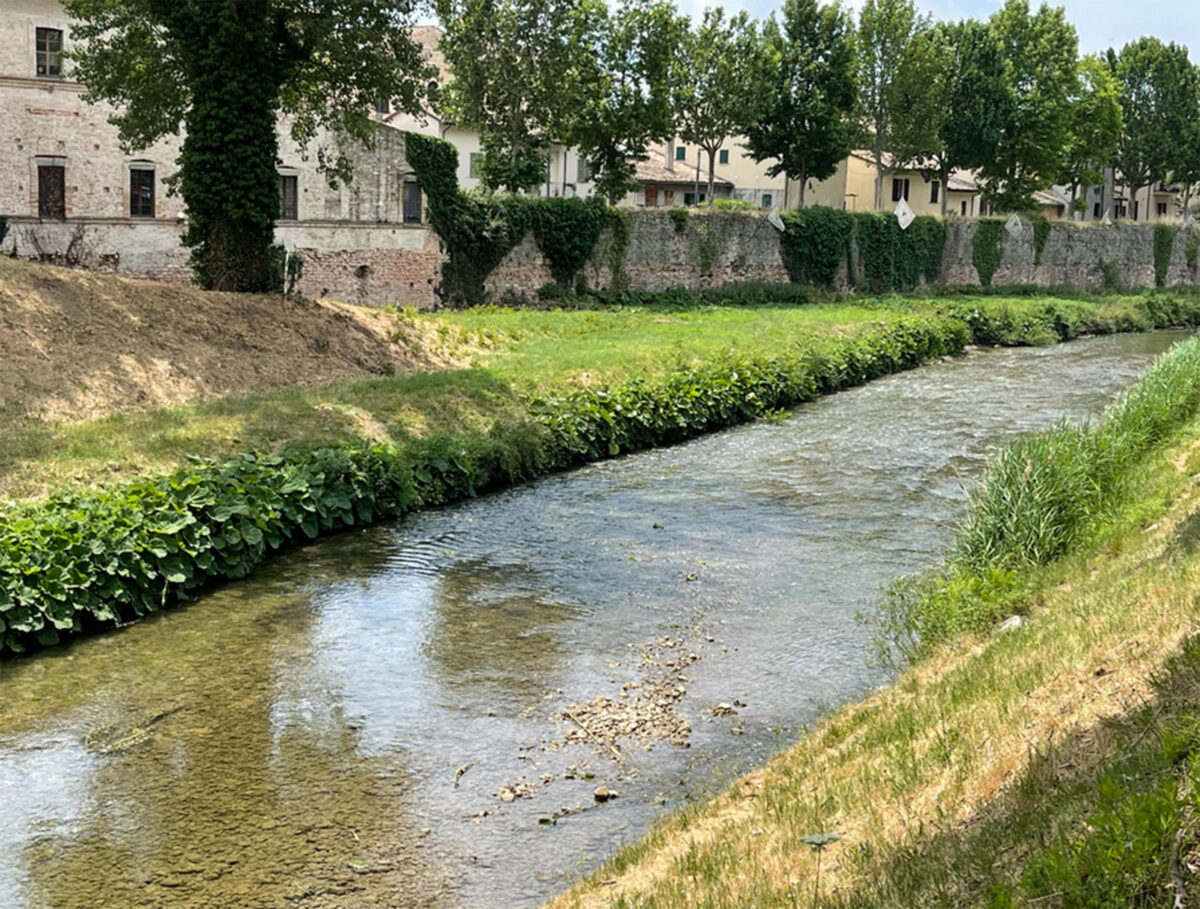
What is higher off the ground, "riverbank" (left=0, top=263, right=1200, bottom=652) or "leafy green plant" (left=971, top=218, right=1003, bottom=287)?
"leafy green plant" (left=971, top=218, right=1003, bottom=287)

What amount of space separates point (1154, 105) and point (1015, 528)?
6808 cm

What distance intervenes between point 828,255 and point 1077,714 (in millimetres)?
43580

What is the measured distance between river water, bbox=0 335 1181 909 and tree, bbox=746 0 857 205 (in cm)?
4003

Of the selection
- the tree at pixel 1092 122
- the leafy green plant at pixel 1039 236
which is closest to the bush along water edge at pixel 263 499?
the leafy green plant at pixel 1039 236

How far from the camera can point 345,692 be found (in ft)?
30.9

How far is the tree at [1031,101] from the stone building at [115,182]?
112 feet

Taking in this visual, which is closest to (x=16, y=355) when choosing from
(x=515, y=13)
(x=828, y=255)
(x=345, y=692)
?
(x=345, y=692)

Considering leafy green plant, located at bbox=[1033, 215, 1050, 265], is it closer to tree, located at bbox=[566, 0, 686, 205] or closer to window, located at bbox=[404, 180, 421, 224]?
tree, located at bbox=[566, 0, 686, 205]

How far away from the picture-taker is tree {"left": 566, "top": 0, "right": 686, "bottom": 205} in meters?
47.7

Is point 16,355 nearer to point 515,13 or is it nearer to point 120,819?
point 120,819

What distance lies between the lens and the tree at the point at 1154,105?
70062mm

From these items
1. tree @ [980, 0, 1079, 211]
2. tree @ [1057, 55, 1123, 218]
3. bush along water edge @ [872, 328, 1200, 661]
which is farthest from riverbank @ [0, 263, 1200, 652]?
tree @ [1057, 55, 1123, 218]

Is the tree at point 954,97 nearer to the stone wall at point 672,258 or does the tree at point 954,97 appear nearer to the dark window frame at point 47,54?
the stone wall at point 672,258

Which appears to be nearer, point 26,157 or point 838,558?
point 838,558
